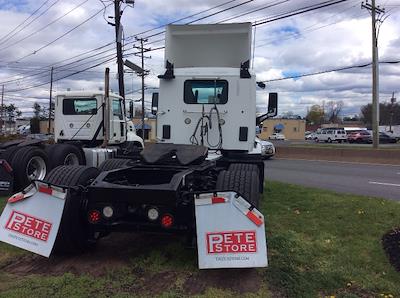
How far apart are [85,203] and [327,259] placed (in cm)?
289

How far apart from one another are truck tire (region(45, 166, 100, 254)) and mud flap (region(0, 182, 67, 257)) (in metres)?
0.13

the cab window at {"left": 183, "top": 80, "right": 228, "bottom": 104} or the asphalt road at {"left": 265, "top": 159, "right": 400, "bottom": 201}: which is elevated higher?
the cab window at {"left": 183, "top": 80, "right": 228, "bottom": 104}

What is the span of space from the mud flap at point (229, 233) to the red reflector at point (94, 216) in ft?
3.69

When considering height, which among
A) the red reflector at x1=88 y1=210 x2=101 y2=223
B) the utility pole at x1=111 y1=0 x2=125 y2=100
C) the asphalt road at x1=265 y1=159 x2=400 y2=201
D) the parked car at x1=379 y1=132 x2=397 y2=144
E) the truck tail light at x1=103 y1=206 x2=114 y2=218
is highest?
the utility pole at x1=111 y1=0 x2=125 y2=100

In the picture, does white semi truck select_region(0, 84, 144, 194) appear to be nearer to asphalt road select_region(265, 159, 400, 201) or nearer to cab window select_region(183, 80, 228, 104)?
cab window select_region(183, 80, 228, 104)

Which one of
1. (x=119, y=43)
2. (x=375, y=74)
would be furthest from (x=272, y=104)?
(x=375, y=74)

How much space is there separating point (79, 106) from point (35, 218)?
9402 millimetres

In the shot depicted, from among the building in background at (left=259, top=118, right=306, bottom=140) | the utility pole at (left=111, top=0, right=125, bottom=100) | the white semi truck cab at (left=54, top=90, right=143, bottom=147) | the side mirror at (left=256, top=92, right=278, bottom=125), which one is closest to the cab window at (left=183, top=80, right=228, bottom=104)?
the side mirror at (left=256, top=92, right=278, bottom=125)

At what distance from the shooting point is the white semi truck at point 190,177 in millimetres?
4508

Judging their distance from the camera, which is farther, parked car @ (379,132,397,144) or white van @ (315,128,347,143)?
white van @ (315,128,347,143)

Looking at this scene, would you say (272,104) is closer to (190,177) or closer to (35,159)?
(190,177)

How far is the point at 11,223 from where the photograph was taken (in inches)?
193

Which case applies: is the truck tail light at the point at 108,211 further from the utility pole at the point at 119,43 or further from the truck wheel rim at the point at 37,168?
the utility pole at the point at 119,43

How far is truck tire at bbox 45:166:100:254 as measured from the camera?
196 inches
